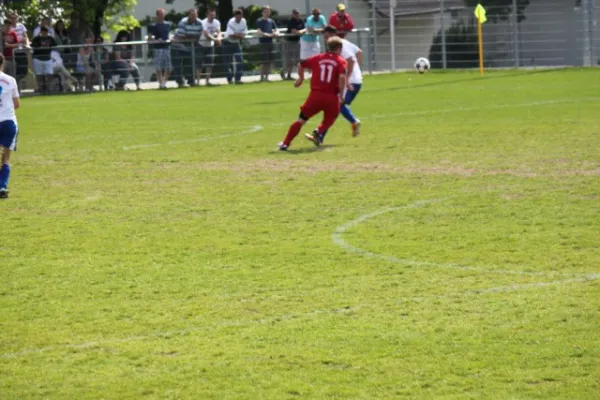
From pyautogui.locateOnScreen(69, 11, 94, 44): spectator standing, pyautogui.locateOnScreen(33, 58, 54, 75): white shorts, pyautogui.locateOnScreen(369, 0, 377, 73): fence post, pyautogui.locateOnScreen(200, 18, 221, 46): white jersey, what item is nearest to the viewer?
pyautogui.locateOnScreen(33, 58, 54, 75): white shorts

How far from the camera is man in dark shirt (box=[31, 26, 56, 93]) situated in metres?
34.1

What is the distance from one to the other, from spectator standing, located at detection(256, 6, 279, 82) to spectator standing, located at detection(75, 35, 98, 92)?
16.3 feet

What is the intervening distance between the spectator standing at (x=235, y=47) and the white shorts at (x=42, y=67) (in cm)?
508

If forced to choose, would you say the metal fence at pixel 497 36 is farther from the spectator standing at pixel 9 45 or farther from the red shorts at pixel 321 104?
the red shorts at pixel 321 104

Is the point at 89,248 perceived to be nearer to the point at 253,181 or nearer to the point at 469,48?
the point at 253,181

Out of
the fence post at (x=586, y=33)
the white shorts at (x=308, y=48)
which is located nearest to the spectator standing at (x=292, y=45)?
the white shorts at (x=308, y=48)

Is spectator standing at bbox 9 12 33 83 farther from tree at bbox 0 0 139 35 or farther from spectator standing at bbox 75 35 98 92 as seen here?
tree at bbox 0 0 139 35

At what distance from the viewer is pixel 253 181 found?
15.0 meters

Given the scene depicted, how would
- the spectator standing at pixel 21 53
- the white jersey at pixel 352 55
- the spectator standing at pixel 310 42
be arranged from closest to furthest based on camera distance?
the white jersey at pixel 352 55 < the spectator standing at pixel 21 53 < the spectator standing at pixel 310 42

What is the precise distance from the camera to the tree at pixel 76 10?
40.9 meters

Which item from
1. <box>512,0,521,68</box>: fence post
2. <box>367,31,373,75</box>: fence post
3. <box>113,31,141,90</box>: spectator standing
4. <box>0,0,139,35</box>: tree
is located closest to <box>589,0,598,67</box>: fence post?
<box>512,0,521,68</box>: fence post

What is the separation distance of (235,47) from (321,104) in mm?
18551

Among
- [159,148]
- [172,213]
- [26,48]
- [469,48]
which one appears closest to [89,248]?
[172,213]

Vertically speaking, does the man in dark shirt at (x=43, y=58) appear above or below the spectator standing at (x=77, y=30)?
below
